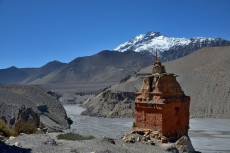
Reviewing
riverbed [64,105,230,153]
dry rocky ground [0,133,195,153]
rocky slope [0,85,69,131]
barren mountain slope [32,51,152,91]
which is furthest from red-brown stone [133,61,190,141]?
barren mountain slope [32,51,152,91]

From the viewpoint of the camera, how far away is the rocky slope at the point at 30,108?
2883cm

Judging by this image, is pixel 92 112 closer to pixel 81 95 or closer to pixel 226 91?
pixel 226 91

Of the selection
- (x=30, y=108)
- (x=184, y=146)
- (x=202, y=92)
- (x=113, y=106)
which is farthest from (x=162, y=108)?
(x=202, y=92)

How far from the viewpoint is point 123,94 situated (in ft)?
177

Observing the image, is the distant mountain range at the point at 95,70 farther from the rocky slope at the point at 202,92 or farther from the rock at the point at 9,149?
the rock at the point at 9,149

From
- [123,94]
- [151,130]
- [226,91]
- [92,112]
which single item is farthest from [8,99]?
[226,91]

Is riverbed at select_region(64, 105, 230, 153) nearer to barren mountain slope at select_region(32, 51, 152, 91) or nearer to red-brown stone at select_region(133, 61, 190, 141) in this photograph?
red-brown stone at select_region(133, 61, 190, 141)

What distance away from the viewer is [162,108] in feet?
40.7

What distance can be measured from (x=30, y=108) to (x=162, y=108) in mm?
20989

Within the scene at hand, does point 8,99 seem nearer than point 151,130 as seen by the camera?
No

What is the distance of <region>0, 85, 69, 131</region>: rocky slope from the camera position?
2883 centimetres

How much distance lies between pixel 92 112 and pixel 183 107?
1600 inches

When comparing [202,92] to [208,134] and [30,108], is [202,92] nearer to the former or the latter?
[208,134]

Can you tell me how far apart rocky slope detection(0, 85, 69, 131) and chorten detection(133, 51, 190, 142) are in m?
17.5
